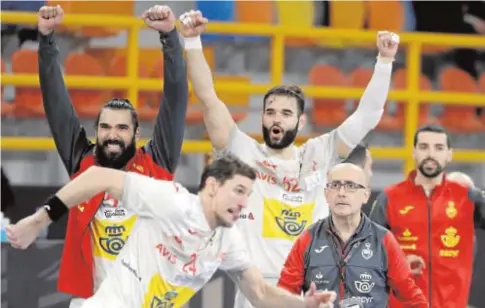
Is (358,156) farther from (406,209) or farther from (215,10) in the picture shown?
(215,10)

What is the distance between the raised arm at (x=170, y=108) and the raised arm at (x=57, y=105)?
40cm

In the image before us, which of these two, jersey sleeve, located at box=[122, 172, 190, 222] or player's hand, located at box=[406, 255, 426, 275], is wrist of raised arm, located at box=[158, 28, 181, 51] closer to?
jersey sleeve, located at box=[122, 172, 190, 222]

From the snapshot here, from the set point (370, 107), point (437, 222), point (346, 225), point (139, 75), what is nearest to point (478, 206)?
point (437, 222)

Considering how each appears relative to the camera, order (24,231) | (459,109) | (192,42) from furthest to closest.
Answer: (459,109), (192,42), (24,231)

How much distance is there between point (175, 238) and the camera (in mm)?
6418

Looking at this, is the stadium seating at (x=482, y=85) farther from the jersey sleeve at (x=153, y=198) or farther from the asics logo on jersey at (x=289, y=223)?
the jersey sleeve at (x=153, y=198)

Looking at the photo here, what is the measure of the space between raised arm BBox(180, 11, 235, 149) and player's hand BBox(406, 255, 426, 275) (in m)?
1.47

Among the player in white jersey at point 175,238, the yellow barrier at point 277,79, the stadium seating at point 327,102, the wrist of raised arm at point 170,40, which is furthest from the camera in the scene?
the stadium seating at point 327,102

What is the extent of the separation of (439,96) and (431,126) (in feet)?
8.84

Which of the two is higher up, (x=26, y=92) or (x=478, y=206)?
(x=26, y=92)

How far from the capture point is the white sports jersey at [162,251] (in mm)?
6262

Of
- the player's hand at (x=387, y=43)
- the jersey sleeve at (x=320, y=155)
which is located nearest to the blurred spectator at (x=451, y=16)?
the player's hand at (x=387, y=43)

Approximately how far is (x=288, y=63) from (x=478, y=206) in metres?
3.80

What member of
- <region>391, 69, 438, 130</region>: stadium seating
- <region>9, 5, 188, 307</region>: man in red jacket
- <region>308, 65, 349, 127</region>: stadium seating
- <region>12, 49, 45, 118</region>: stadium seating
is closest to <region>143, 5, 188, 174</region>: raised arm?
<region>9, 5, 188, 307</region>: man in red jacket
